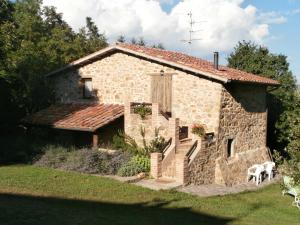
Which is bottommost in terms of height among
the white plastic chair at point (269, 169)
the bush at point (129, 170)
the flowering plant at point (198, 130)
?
the white plastic chair at point (269, 169)

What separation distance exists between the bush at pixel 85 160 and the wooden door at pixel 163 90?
3.20 meters

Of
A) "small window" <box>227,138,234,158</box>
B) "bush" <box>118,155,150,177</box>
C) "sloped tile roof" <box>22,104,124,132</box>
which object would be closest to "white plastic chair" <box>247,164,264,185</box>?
"small window" <box>227,138,234,158</box>

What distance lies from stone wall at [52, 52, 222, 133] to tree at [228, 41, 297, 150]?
905 cm

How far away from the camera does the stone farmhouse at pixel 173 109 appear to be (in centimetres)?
1780

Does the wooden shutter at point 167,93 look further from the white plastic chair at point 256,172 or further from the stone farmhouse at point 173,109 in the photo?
the white plastic chair at point 256,172

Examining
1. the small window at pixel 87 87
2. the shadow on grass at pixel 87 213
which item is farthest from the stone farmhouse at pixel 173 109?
the shadow on grass at pixel 87 213

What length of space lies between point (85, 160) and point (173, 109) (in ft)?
15.6

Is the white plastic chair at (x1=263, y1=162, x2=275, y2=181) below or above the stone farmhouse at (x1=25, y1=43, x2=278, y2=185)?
below

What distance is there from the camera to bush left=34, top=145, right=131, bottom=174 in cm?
1758

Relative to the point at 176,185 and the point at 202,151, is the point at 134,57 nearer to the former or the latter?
the point at 202,151

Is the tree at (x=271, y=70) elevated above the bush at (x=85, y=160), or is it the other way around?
the tree at (x=271, y=70)

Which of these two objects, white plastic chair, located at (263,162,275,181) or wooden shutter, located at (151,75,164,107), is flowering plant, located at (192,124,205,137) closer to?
wooden shutter, located at (151,75,164,107)

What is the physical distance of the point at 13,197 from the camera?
12.4 metres

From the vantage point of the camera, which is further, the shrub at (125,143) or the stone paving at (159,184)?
the shrub at (125,143)
